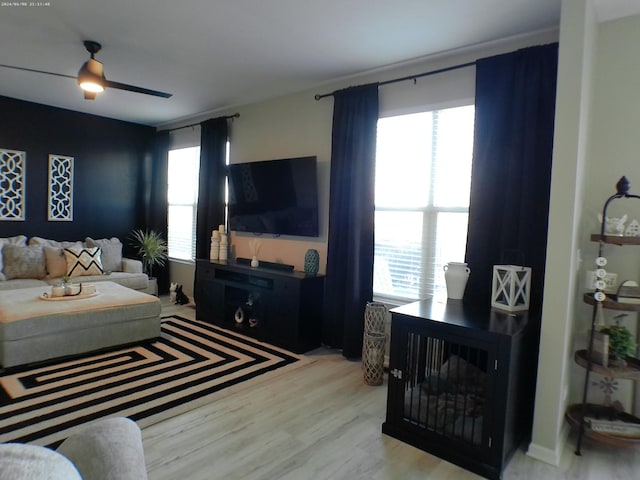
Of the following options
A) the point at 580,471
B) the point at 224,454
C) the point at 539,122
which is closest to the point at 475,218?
the point at 539,122

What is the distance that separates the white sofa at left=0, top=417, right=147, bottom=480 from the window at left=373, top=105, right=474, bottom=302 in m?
2.52

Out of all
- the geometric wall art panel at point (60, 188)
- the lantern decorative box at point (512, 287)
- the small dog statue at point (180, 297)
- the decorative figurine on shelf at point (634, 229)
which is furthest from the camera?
the small dog statue at point (180, 297)

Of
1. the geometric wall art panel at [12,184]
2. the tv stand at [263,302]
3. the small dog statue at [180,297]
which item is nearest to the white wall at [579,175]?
the tv stand at [263,302]

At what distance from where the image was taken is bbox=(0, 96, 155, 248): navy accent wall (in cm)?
483

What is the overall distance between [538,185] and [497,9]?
1120 millimetres

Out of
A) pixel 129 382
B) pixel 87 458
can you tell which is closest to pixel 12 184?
pixel 129 382

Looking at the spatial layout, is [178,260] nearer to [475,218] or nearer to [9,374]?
[9,374]

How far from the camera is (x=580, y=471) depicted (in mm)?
2018

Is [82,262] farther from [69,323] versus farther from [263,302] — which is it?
[263,302]

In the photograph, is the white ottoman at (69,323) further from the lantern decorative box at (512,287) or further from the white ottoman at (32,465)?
the lantern decorative box at (512,287)

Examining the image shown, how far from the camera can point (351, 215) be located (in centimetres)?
347

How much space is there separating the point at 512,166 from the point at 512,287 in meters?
0.86

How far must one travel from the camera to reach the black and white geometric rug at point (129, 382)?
7.63ft

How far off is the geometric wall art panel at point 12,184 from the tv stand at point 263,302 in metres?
2.51
